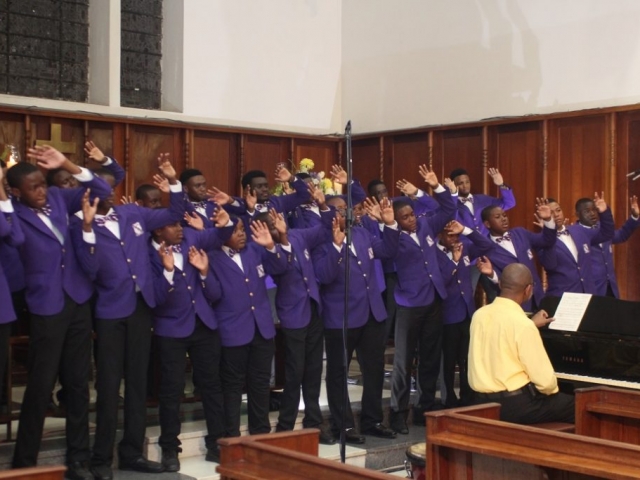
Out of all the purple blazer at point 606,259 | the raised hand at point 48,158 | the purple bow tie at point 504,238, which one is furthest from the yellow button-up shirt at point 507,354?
the purple blazer at point 606,259

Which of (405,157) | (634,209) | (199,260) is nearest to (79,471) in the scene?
(199,260)

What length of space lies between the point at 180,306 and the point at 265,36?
5.45 m

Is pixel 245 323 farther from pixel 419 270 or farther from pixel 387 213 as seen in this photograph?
pixel 419 270

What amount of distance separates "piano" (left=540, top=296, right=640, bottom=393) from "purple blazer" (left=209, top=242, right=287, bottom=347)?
1676 mm

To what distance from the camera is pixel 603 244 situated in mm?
7844

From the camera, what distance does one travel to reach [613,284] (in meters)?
7.81

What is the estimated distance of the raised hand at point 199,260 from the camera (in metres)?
5.57

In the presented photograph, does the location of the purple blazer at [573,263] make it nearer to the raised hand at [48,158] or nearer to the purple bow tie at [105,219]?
the purple bow tie at [105,219]

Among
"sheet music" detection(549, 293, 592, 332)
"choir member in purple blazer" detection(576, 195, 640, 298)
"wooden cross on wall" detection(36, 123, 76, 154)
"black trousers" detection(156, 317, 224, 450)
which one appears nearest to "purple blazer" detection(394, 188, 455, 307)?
"sheet music" detection(549, 293, 592, 332)

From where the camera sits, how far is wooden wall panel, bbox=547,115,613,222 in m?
8.70

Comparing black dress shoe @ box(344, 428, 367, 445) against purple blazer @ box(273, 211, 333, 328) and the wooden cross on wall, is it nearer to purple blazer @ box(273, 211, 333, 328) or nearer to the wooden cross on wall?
purple blazer @ box(273, 211, 333, 328)

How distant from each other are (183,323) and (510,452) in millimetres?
2394

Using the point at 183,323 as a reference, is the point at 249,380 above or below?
below

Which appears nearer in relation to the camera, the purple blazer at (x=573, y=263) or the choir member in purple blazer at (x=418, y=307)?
the choir member in purple blazer at (x=418, y=307)
